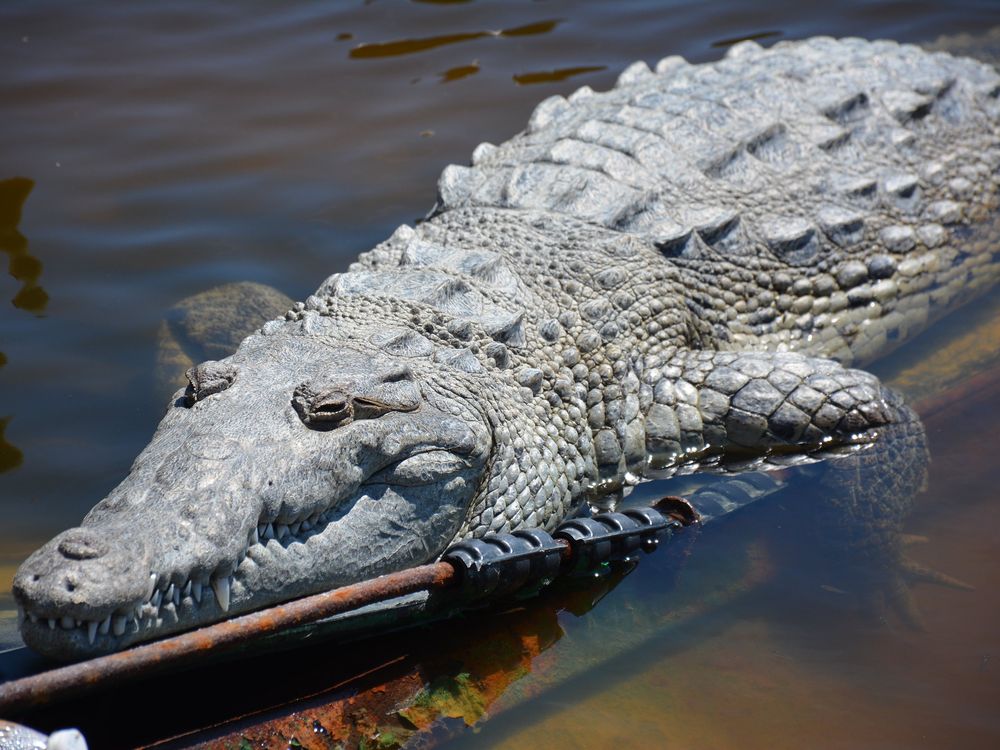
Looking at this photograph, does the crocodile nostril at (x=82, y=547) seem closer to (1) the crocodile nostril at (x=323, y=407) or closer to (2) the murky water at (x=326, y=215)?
(1) the crocodile nostril at (x=323, y=407)

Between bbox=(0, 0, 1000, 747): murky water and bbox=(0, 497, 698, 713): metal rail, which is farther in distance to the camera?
bbox=(0, 0, 1000, 747): murky water

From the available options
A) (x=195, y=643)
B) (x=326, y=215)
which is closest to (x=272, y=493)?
(x=195, y=643)

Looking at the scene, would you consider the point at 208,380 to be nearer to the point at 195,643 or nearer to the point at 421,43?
the point at 195,643

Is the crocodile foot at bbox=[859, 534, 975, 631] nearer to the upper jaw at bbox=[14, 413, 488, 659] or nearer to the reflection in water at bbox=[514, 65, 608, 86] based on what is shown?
the upper jaw at bbox=[14, 413, 488, 659]

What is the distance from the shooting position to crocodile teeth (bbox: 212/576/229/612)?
2.87 meters

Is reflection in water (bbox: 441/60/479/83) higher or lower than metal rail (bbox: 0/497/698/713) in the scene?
higher

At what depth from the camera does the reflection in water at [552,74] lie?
762 centimetres

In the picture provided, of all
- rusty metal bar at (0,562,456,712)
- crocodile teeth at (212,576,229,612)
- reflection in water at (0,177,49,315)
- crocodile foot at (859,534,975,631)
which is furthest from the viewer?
reflection in water at (0,177,49,315)

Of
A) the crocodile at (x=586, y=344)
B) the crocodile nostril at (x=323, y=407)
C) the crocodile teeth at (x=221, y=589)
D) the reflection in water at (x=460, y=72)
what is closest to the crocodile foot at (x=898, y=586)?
the crocodile at (x=586, y=344)

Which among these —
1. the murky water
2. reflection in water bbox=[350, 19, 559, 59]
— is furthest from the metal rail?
reflection in water bbox=[350, 19, 559, 59]

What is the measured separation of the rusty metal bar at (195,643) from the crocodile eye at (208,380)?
0.83m

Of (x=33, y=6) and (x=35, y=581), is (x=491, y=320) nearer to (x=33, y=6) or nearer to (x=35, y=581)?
(x=35, y=581)

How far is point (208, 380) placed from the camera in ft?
11.0

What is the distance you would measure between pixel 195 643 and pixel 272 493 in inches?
20.6
